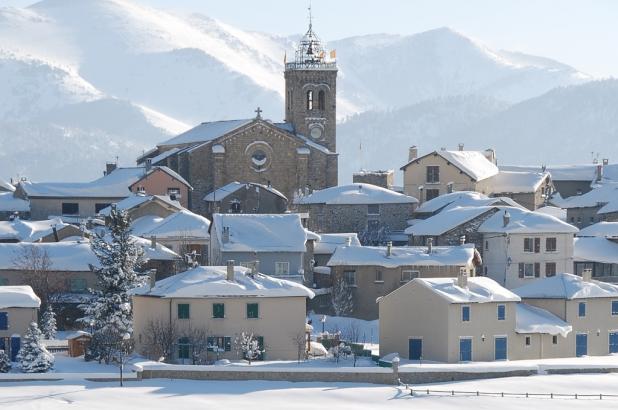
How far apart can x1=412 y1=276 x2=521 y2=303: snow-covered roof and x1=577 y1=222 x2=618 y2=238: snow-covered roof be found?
81.9 feet

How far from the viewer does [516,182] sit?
11869 cm

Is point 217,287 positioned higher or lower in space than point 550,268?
lower

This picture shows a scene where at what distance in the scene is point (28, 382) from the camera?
219ft

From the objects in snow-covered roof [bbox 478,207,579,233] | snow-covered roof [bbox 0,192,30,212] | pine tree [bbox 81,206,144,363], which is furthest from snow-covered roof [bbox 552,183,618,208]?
pine tree [bbox 81,206,144,363]

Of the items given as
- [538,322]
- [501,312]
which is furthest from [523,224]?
[501,312]

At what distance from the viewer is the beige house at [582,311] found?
7800 cm

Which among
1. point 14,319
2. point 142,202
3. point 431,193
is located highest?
point 431,193

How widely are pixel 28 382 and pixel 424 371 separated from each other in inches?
563

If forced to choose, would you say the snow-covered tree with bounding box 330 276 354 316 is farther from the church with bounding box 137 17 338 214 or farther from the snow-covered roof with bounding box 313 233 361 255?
the church with bounding box 137 17 338 214

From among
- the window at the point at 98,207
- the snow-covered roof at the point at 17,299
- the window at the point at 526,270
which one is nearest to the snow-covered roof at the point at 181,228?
the window at the point at 98,207

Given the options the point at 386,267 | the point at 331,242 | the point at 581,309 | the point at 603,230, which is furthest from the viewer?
the point at 603,230

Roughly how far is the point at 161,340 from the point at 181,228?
71.2ft

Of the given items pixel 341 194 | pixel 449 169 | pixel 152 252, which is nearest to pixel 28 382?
pixel 152 252

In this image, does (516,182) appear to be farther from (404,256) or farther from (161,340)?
(161,340)
